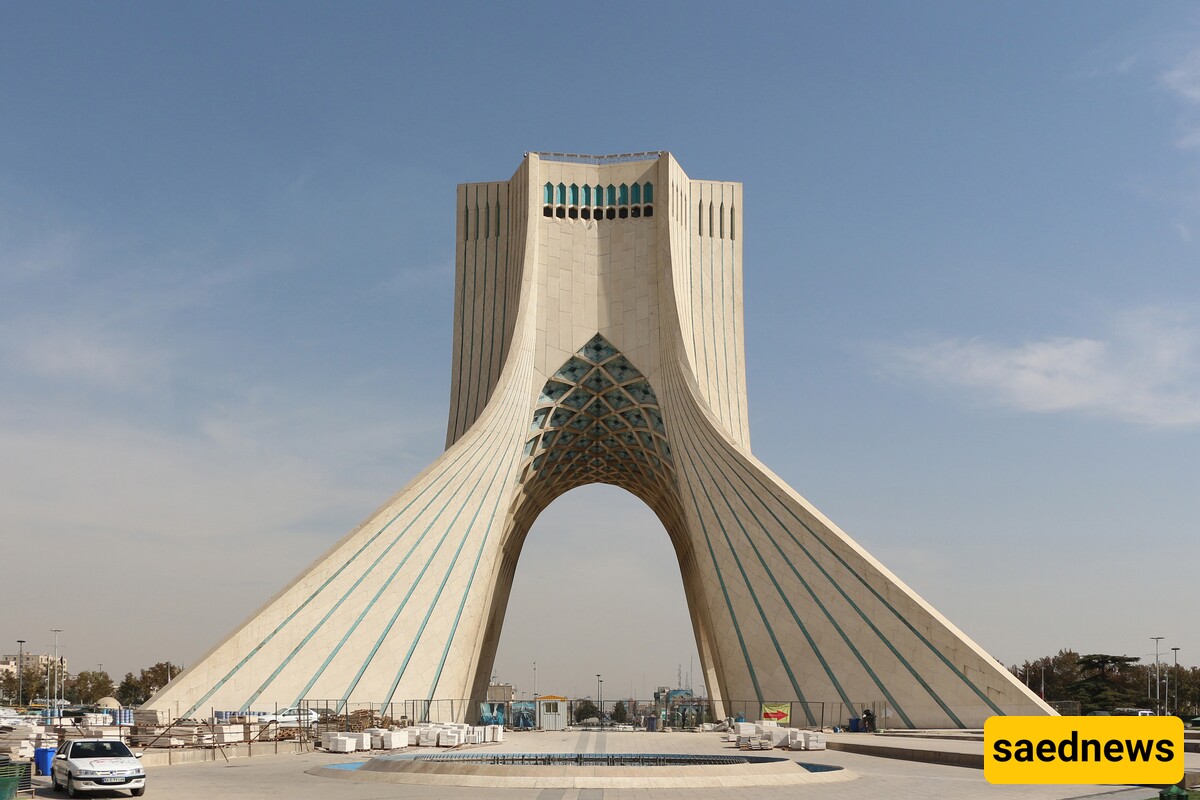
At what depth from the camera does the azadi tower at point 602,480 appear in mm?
23422

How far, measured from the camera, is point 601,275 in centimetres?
3394

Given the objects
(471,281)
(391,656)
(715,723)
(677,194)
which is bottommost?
(715,723)

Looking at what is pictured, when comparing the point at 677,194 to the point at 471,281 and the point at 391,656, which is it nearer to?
the point at 471,281

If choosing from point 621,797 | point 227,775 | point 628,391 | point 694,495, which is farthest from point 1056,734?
point 628,391

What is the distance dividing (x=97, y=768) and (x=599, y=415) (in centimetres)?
2399

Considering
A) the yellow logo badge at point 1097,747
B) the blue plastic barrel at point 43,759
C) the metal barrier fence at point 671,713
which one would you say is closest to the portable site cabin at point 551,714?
the metal barrier fence at point 671,713

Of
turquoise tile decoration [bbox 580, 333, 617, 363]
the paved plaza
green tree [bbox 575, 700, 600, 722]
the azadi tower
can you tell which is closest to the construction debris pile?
the paved plaza

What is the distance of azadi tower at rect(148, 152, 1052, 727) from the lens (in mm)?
23422

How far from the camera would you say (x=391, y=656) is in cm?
2508

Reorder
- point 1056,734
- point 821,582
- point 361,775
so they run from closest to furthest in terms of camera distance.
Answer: point 1056,734, point 361,775, point 821,582


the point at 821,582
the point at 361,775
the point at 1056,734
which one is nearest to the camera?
the point at 1056,734

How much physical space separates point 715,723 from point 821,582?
17.0ft

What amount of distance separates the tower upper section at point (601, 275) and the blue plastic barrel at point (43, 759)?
18.3 metres

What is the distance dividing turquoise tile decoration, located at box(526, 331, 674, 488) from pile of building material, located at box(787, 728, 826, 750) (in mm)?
13946
